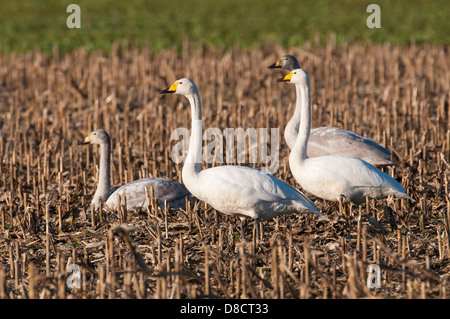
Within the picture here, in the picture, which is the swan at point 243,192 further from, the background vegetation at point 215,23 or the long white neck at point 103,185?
the background vegetation at point 215,23

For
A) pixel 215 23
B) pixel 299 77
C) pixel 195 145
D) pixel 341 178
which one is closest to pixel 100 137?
pixel 195 145

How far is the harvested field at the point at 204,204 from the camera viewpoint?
5.48 metres

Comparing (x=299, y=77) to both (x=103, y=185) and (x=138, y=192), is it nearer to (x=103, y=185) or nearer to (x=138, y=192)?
(x=138, y=192)

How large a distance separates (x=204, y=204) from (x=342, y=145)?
217 cm

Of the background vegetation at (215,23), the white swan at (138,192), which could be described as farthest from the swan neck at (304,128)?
the background vegetation at (215,23)

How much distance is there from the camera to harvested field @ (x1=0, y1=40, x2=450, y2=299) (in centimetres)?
548

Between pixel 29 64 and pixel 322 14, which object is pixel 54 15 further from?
pixel 29 64

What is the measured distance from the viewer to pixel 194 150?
23.8 feet

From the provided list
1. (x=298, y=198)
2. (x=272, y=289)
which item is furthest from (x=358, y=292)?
(x=298, y=198)

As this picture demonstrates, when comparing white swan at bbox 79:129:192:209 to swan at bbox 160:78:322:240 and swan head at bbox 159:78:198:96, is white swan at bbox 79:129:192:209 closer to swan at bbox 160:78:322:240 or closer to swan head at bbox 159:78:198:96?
swan at bbox 160:78:322:240

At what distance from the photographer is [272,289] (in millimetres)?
5445

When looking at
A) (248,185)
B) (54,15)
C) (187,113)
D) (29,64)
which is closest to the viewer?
(248,185)
